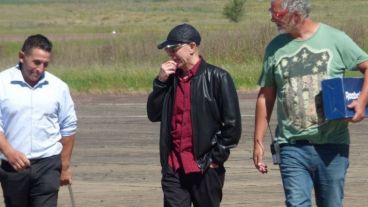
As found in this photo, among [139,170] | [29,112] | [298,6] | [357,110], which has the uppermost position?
[298,6]

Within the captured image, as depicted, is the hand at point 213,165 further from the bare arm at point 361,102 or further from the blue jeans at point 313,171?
the bare arm at point 361,102

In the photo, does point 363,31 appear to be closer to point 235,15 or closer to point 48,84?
point 48,84

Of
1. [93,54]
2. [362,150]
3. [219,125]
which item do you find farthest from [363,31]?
[219,125]

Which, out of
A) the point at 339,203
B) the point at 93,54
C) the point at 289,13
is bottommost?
the point at 93,54

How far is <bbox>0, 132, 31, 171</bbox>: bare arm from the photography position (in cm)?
756

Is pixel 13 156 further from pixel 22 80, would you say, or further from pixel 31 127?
pixel 22 80

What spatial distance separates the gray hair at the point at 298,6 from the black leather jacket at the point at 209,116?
2.52 feet

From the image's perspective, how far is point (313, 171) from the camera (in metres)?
7.34

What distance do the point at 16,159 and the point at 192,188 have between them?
1217 mm

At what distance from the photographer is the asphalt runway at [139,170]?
11562mm

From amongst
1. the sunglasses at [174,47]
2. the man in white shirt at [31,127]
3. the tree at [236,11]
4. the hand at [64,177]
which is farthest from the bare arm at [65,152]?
the tree at [236,11]

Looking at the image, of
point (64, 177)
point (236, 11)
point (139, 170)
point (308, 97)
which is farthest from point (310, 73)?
point (236, 11)

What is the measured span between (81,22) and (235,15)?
25.3 meters

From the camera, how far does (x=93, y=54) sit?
3334 centimetres
